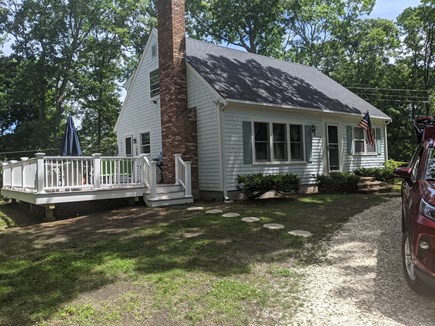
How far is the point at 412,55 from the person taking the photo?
103 ft

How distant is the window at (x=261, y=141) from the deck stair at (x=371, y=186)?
3.79m

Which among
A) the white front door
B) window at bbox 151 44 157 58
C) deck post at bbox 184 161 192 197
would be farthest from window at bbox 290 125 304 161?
window at bbox 151 44 157 58

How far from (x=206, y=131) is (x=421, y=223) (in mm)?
8648

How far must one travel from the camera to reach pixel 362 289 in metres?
3.91

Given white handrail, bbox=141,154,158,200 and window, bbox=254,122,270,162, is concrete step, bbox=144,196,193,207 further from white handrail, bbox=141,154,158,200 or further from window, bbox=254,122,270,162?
window, bbox=254,122,270,162

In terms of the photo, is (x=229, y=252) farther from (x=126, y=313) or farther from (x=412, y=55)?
(x=412, y=55)

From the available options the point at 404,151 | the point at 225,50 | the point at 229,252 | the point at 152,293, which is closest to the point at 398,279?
the point at 229,252

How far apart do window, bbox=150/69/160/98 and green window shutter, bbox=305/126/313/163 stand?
5.85m

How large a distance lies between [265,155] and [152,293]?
8.72 metres

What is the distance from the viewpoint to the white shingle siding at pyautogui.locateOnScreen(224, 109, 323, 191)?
11.0 meters

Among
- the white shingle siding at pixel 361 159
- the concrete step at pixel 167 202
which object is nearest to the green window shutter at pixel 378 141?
the white shingle siding at pixel 361 159

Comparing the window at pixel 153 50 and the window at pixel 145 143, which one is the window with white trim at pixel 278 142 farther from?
the window at pixel 153 50

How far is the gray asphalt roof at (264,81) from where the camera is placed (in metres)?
11.9

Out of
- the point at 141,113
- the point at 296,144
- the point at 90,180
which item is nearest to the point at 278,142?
the point at 296,144
